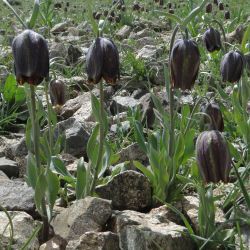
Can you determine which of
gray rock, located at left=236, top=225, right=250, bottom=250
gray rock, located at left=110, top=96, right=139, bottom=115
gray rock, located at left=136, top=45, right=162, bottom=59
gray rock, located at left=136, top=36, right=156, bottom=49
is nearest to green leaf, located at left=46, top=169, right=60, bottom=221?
gray rock, located at left=236, top=225, right=250, bottom=250

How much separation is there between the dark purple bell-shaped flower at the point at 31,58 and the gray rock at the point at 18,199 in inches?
22.7

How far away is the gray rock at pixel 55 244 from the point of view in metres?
2.08

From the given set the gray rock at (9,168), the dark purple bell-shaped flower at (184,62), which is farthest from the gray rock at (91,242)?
the gray rock at (9,168)

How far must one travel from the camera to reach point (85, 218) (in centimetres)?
213

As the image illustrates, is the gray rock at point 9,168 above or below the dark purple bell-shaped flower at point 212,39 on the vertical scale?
below

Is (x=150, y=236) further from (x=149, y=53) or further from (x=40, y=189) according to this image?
(x=149, y=53)

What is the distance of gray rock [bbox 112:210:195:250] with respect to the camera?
6.42ft

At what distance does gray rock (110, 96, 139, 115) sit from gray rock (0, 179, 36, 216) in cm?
158

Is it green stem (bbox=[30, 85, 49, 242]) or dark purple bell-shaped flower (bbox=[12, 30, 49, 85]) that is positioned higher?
dark purple bell-shaped flower (bbox=[12, 30, 49, 85])

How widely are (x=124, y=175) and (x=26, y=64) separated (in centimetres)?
75

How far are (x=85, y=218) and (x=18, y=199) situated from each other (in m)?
0.35

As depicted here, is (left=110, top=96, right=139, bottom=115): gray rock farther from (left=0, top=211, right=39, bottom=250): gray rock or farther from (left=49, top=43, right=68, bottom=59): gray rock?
(left=0, top=211, right=39, bottom=250): gray rock

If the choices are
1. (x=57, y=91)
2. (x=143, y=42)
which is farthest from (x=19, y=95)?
(x=143, y=42)

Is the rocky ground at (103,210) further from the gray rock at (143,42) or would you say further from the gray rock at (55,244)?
the gray rock at (143,42)
